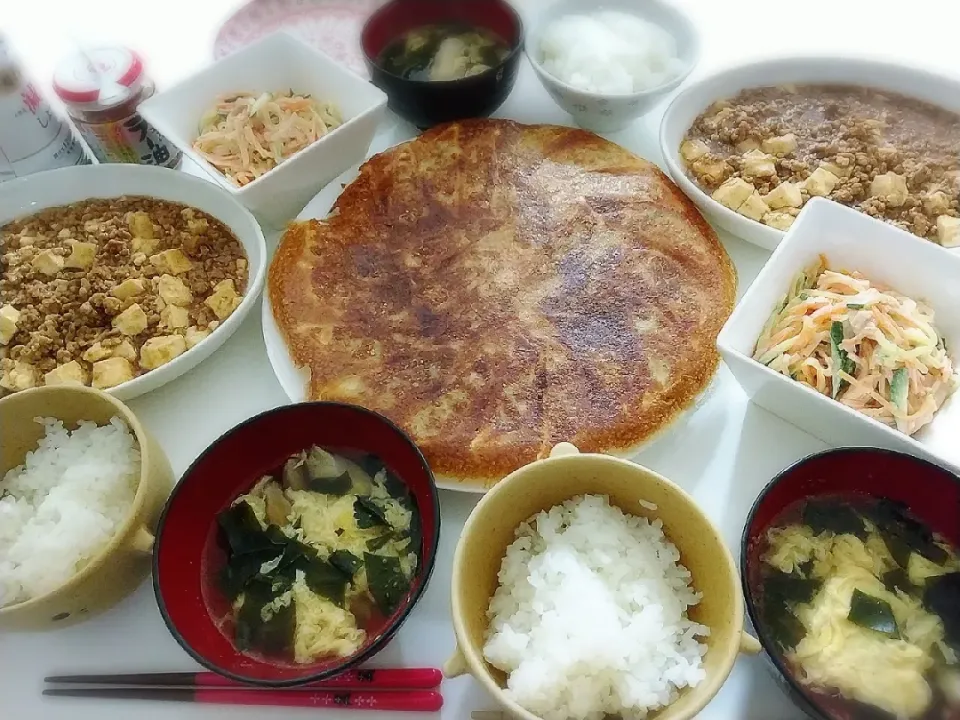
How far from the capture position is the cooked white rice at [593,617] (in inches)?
29.7

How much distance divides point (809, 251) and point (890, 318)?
5.8 inches

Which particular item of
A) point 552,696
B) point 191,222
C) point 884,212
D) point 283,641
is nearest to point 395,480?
point 283,641

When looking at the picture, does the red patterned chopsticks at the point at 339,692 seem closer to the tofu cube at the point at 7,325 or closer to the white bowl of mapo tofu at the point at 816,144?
the tofu cube at the point at 7,325

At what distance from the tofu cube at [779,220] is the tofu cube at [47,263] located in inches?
44.5

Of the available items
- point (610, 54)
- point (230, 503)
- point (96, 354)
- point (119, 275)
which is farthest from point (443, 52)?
point (230, 503)

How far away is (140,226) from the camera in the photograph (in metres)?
1.27

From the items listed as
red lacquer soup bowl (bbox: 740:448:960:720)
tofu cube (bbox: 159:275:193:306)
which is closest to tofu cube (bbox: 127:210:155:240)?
tofu cube (bbox: 159:275:193:306)

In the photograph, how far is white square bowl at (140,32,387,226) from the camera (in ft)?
4.06

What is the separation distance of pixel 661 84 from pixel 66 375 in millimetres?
1073

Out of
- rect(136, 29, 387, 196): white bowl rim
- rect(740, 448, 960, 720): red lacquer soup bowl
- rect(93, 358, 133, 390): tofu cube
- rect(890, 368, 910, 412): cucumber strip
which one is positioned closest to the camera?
rect(740, 448, 960, 720): red lacquer soup bowl

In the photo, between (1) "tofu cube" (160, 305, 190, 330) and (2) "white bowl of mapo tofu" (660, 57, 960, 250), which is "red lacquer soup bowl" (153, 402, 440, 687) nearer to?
(1) "tofu cube" (160, 305, 190, 330)

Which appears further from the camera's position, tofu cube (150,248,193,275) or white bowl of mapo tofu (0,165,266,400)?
tofu cube (150,248,193,275)

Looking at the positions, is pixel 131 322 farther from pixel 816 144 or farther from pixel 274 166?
pixel 816 144

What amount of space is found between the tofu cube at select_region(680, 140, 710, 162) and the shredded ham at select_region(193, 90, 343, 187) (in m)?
0.61
